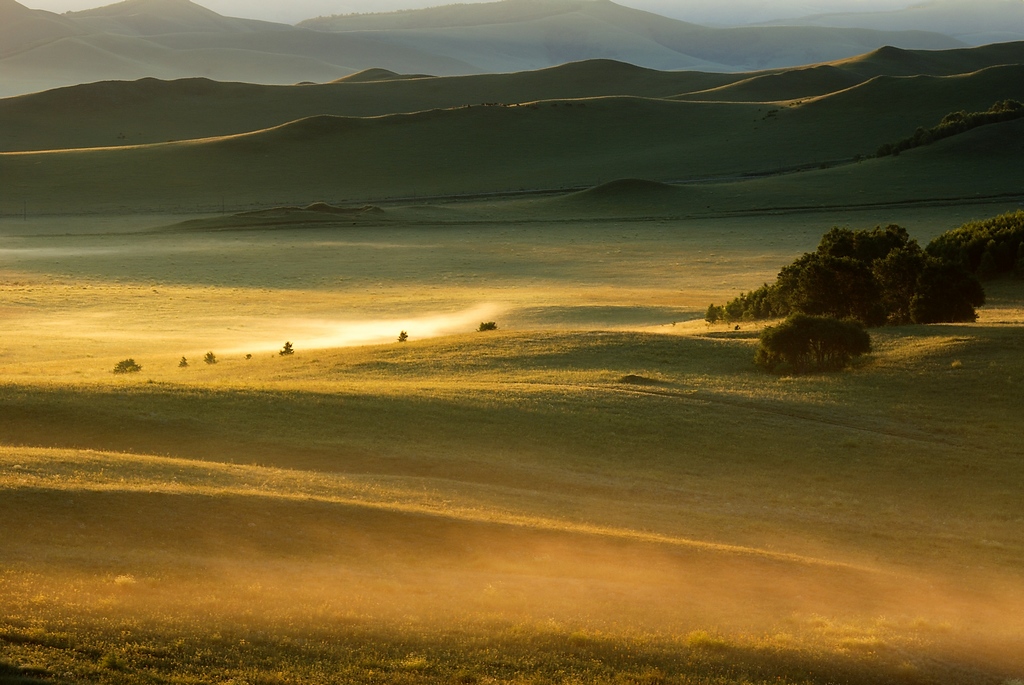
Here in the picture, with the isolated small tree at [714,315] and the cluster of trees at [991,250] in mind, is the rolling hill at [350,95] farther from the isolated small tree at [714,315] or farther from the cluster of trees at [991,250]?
the isolated small tree at [714,315]

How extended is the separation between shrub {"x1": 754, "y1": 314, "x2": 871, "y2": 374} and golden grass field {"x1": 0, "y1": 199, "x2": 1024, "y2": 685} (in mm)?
588

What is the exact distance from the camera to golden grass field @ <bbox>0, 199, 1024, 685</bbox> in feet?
32.5

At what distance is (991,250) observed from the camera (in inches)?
1625

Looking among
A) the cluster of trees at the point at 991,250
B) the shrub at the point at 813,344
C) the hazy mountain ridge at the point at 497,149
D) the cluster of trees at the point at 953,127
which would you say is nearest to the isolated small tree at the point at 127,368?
the shrub at the point at 813,344

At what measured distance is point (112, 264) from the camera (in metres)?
59.5

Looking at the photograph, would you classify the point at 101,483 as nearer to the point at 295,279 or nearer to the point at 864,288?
the point at 864,288

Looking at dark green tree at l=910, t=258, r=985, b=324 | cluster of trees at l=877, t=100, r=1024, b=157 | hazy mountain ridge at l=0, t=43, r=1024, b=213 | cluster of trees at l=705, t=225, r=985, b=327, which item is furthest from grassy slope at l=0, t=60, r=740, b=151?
dark green tree at l=910, t=258, r=985, b=324

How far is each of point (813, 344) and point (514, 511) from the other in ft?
45.5

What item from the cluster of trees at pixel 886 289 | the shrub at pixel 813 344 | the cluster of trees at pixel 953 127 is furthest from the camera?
the cluster of trees at pixel 953 127

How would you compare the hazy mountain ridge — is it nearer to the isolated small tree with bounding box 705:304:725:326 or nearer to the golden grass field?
the isolated small tree with bounding box 705:304:725:326

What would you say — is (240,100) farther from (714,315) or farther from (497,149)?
(714,315)

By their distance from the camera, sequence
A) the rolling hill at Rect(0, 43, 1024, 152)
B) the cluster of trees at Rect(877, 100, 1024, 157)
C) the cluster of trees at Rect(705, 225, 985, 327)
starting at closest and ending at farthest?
the cluster of trees at Rect(705, 225, 985, 327)
the cluster of trees at Rect(877, 100, 1024, 157)
the rolling hill at Rect(0, 43, 1024, 152)

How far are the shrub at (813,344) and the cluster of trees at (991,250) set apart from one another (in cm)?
1673

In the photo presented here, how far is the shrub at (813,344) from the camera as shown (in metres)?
→ 25.8
